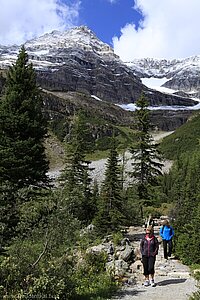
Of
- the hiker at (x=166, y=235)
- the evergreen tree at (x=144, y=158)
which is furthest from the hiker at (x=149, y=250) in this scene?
the evergreen tree at (x=144, y=158)

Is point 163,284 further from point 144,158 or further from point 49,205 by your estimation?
point 144,158

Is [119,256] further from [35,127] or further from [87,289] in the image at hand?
[35,127]

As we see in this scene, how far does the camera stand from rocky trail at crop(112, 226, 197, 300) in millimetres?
13430

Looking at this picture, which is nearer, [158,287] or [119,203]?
[158,287]

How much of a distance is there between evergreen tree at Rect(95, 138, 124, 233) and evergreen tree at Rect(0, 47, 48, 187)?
4.21 metres

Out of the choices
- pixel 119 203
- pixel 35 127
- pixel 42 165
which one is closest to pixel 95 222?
pixel 119 203

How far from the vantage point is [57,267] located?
11656mm

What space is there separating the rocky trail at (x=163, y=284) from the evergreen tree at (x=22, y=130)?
9.13 m

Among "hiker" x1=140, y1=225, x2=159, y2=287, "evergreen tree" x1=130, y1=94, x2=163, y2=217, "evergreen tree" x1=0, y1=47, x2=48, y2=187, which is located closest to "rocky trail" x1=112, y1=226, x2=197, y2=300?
"hiker" x1=140, y1=225, x2=159, y2=287

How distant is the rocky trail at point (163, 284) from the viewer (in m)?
13.4

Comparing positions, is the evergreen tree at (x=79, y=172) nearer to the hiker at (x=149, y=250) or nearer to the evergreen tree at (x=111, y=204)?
the evergreen tree at (x=111, y=204)

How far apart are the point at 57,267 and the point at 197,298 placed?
3910 mm

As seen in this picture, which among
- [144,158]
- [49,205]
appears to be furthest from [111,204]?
[49,205]

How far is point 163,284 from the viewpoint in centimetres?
1510
